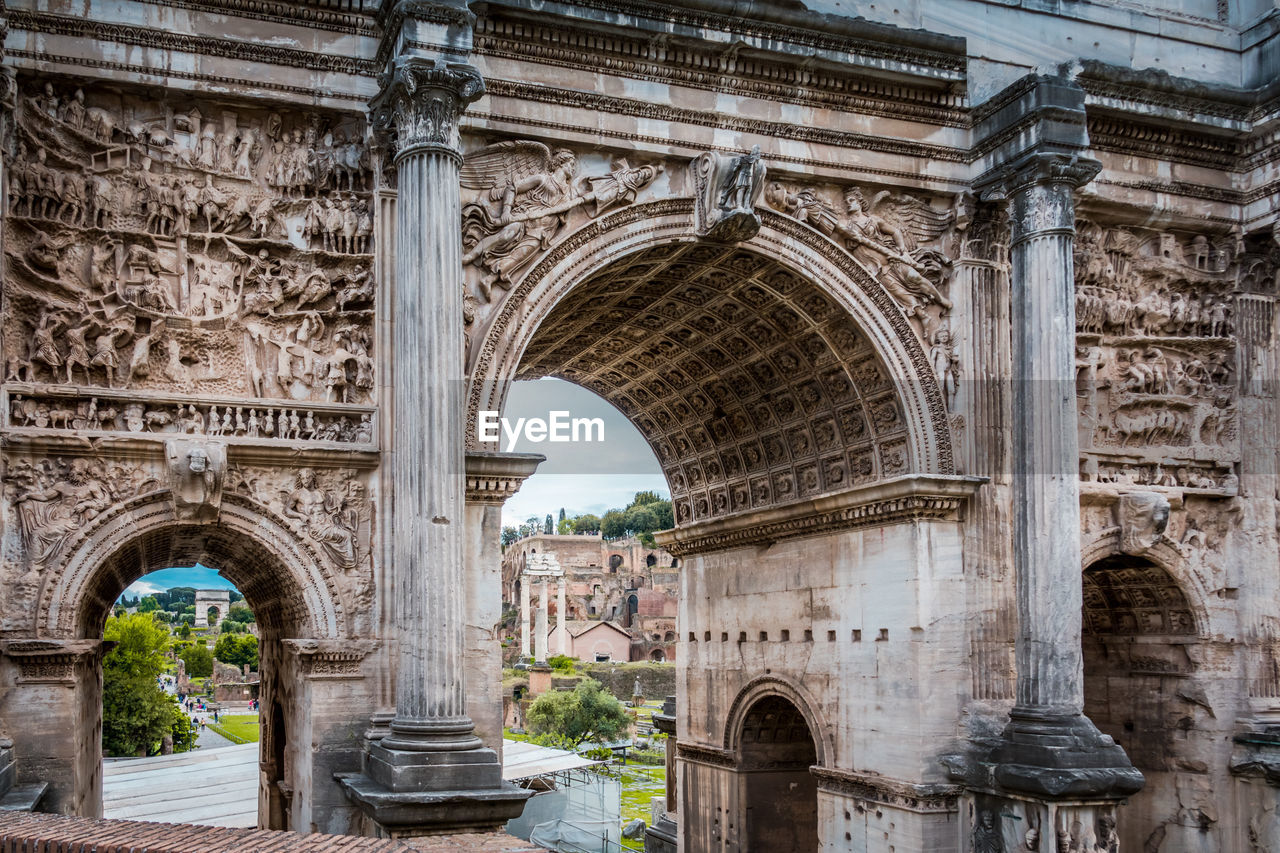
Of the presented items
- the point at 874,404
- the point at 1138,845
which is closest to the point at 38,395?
the point at 874,404

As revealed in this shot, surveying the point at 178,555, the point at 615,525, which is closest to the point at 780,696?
the point at 178,555

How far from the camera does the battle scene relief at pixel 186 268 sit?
1227cm

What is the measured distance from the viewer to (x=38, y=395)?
12.0m

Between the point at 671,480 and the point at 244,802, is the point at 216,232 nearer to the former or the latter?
the point at 671,480

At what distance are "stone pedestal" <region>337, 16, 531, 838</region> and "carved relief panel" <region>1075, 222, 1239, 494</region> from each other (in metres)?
8.12

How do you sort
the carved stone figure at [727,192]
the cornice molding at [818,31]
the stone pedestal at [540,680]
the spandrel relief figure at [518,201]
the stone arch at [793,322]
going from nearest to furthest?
the spandrel relief figure at [518,201], the stone arch at [793,322], the cornice molding at [818,31], the carved stone figure at [727,192], the stone pedestal at [540,680]

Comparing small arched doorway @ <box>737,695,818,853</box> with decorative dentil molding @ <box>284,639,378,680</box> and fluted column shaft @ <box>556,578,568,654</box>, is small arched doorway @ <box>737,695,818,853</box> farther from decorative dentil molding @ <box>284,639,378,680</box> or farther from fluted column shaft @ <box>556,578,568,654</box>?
fluted column shaft @ <box>556,578,568,654</box>

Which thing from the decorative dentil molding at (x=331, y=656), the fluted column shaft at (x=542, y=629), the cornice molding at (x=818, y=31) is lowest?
the fluted column shaft at (x=542, y=629)

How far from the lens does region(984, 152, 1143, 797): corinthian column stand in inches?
556

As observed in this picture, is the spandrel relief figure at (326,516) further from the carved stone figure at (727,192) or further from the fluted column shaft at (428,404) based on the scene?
the carved stone figure at (727,192)

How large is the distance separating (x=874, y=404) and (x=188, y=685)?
73.7 meters

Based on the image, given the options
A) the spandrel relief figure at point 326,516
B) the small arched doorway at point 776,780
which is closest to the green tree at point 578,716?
the small arched doorway at point 776,780

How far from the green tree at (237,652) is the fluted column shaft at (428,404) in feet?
249

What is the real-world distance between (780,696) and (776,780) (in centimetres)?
169
